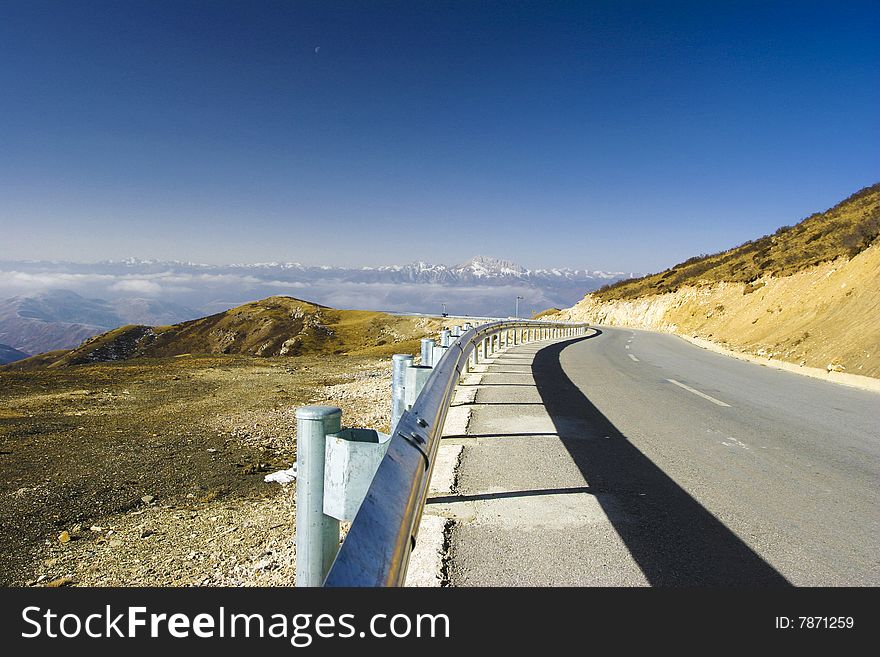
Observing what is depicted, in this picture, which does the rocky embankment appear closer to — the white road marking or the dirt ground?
the white road marking

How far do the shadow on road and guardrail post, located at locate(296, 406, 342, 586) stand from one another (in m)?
1.79

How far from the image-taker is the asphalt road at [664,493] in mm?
2857

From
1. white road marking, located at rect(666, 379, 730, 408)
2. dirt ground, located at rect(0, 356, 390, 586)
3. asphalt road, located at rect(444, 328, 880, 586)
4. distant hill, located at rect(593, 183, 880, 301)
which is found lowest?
dirt ground, located at rect(0, 356, 390, 586)

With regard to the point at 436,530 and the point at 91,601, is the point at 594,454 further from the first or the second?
the point at 91,601

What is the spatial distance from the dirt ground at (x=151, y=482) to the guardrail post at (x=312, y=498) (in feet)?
5.22

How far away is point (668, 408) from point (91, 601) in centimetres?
759

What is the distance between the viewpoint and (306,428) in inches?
78.0

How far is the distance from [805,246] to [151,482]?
45.1 m

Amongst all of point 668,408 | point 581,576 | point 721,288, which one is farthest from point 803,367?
point 721,288

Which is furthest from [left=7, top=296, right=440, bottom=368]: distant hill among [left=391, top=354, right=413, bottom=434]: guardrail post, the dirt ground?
[left=391, top=354, right=413, bottom=434]: guardrail post

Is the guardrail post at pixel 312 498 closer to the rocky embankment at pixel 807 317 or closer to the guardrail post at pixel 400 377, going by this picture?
the guardrail post at pixel 400 377

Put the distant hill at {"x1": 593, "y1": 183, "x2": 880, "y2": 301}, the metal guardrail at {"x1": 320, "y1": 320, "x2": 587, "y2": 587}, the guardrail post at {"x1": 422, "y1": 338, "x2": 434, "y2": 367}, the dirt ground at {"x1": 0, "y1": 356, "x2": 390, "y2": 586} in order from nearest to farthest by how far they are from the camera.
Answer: the metal guardrail at {"x1": 320, "y1": 320, "x2": 587, "y2": 587}, the dirt ground at {"x1": 0, "y1": 356, "x2": 390, "y2": 586}, the guardrail post at {"x1": 422, "y1": 338, "x2": 434, "y2": 367}, the distant hill at {"x1": 593, "y1": 183, "x2": 880, "y2": 301}

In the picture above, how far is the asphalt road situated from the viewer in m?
2.86

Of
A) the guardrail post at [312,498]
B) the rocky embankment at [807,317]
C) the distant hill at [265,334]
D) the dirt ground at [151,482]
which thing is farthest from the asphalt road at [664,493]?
the distant hill at [265,334]
